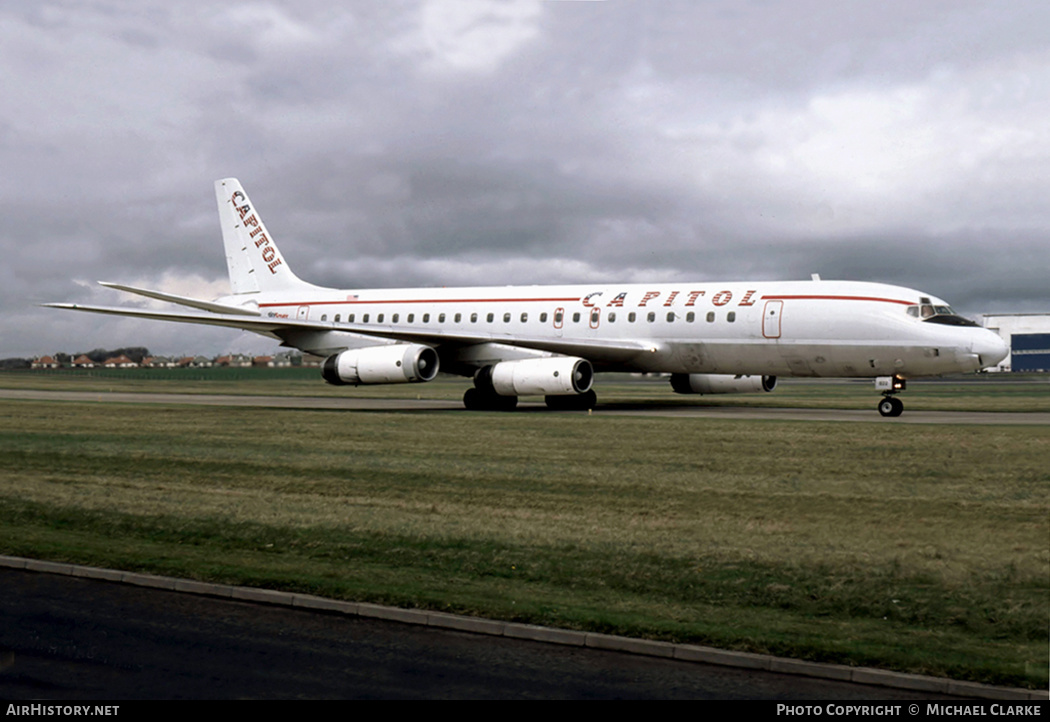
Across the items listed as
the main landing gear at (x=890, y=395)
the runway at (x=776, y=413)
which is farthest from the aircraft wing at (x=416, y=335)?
the main landing gear at (x=890, y=395)

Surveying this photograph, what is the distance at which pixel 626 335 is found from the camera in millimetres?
32625

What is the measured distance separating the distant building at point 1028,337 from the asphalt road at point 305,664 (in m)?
133

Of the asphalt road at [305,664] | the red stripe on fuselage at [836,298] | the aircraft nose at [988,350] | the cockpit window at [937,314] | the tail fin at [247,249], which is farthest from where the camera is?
the tail fin at [247,249]

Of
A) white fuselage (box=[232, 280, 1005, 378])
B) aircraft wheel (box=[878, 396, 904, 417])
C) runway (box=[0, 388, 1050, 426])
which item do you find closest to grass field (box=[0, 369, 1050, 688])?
runway (box=[0, 388, 1050, 426])

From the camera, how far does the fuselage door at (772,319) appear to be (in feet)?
96.9

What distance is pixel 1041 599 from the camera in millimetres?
8688

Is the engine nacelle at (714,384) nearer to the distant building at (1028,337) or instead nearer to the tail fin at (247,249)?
the tail fin at (247,249)

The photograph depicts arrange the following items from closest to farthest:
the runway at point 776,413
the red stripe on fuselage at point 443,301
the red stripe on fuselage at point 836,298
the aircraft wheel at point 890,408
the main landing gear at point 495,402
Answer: the runway at point 776,413 < the aircraft wheel at point 890,408 < the red stripe on fuselage at point 836,298 < the main landing gear at point 495,402 < the red stripe on fuselage at point 443,301

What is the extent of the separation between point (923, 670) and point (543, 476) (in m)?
9.37

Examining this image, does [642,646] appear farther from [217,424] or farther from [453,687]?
[217,424]

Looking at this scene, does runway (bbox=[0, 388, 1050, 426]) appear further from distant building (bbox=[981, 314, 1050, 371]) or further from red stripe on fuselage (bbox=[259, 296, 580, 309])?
distant building (bbox=[981, 314, 1050, 371])

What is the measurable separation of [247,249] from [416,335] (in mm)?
15020

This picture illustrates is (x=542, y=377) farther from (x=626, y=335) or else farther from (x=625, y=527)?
(x=625, y=527)

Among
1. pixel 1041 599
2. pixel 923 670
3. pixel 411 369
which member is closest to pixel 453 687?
pixel 923 670
